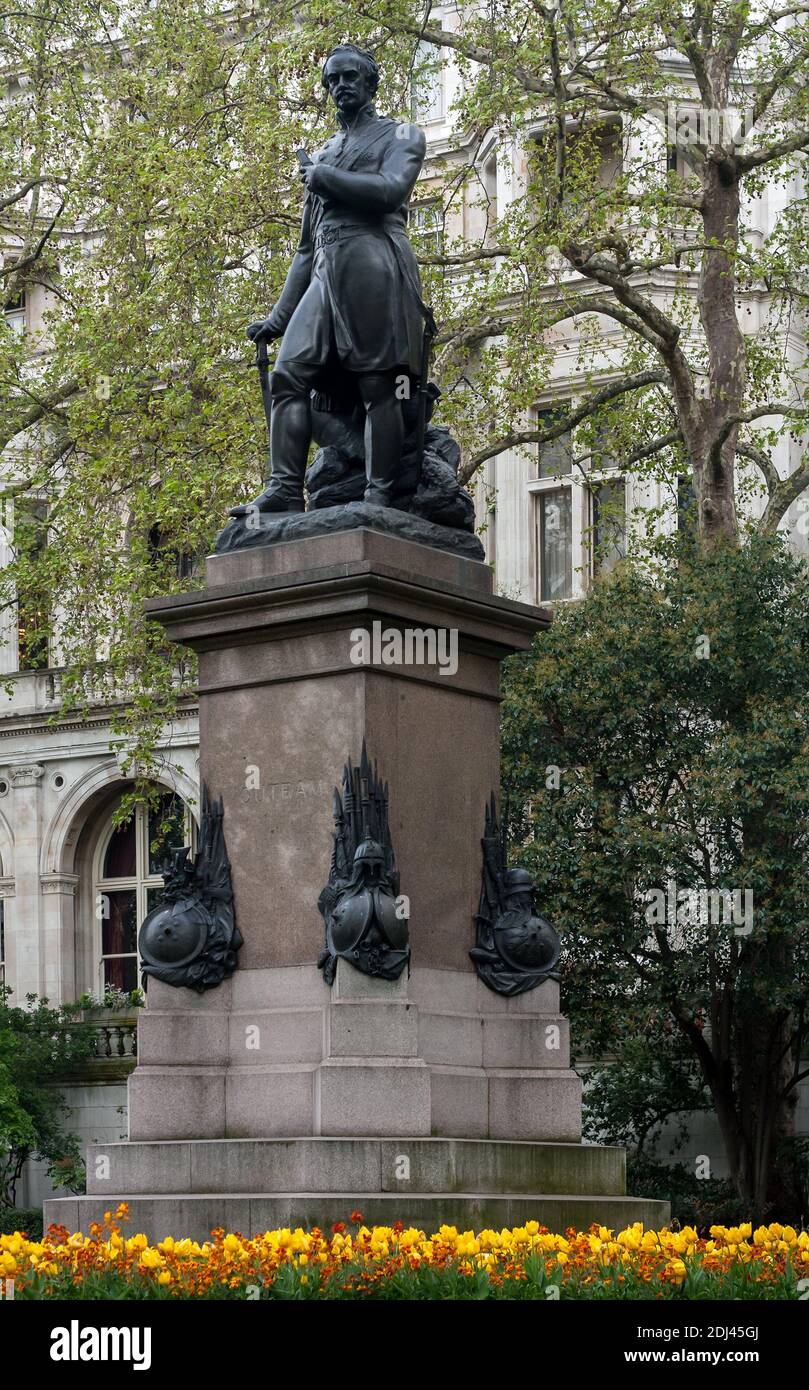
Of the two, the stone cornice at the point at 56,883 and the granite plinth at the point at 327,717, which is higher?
the stone cornice at the point at 56,883

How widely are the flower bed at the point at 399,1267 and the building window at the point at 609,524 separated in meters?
20.2

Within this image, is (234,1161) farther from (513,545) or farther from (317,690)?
(513,545)

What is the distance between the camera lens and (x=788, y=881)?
26125 millimetres

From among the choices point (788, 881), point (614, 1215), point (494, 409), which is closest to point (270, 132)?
point (494, 409)

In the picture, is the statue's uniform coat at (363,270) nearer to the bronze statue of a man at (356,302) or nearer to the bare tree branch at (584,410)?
the bronze statue of a man at (356,302)

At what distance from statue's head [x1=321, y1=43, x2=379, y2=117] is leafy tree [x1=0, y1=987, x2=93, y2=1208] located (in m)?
25.9

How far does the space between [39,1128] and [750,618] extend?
59.8ft

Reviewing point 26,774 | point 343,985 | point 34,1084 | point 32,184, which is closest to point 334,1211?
point 343,985

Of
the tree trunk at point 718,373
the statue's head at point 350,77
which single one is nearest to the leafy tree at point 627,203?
the tree trunk at point 718,373

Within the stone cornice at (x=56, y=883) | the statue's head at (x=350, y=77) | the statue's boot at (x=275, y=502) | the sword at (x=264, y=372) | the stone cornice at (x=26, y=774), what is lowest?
the stone cornice at (x=56, y=883)

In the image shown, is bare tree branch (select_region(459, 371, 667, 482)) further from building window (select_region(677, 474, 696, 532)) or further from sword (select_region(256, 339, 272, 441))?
sword (select_region(256, 339, 272, 441))

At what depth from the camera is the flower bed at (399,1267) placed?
9375 millimetres

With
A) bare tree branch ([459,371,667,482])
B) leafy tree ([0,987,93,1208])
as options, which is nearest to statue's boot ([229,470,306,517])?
bare tree branch ([459,371,667,482])

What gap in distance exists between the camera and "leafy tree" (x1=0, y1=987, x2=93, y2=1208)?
38375mm
